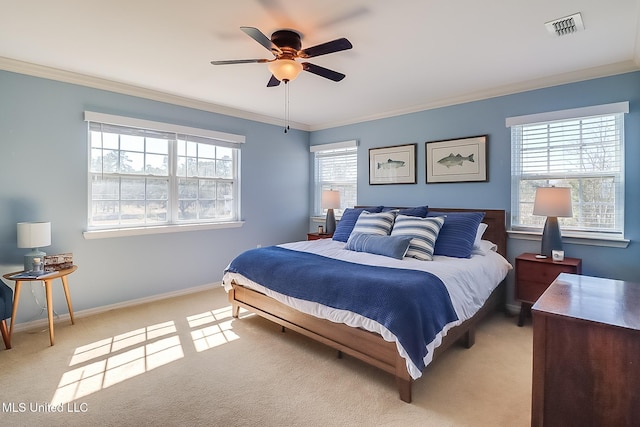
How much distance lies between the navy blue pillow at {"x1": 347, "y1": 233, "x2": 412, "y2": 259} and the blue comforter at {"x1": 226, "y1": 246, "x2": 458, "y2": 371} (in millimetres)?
482

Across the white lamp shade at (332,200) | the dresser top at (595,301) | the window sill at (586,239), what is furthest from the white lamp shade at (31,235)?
the window sill at (586,239)

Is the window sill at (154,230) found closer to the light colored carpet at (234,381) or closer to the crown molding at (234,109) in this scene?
the light colored carpet at (234,381)

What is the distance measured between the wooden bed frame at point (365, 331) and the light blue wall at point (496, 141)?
232mm

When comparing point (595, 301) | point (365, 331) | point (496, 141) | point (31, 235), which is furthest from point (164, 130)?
point (595, 301)

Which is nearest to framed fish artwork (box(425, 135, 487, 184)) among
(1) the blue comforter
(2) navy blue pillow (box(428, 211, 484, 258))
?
(2) navy blue pillow (box(428, 211, 484, 258))

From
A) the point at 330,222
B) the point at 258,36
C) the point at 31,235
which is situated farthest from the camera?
the point at 330,222

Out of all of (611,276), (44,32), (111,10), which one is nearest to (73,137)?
(44,32)

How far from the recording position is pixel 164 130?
3820mm

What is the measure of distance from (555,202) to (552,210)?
3.1 inches

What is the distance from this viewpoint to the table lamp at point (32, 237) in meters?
2.74

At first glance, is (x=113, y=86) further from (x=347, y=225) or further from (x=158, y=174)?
(x=347, y=225)

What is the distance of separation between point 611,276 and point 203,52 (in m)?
4.21

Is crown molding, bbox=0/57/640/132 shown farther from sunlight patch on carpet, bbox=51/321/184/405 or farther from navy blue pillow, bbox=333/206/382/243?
sunlight patch on carpet, bbox=51/321/184/405

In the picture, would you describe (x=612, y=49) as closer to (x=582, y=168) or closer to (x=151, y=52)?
(x=582, y=168)
